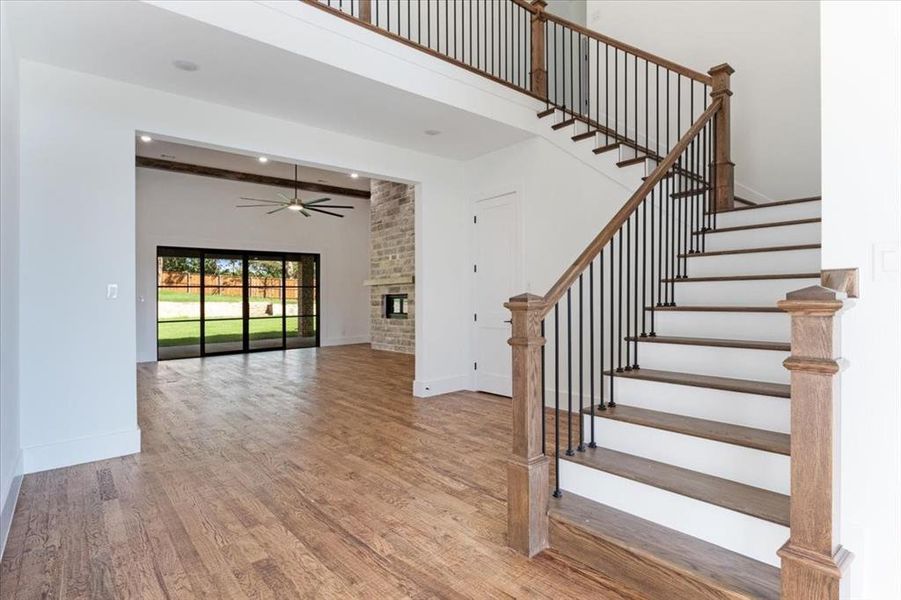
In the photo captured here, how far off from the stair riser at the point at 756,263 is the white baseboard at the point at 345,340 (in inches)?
344

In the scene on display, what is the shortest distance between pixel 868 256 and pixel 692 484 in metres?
1.12

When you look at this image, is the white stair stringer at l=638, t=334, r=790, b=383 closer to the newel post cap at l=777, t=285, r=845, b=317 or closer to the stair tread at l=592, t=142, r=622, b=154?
the newel post cap at l=777, t=285, r=845, b=317

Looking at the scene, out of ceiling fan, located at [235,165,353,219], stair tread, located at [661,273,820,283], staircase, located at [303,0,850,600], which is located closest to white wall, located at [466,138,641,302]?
staircase, located at [303,0,850,600]

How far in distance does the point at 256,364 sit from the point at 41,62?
222 inches

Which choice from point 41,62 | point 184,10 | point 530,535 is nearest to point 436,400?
point 530,535

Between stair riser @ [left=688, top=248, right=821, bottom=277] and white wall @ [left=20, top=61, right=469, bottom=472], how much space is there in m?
3.99

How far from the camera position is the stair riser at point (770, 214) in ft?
11.1

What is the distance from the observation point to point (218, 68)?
3.36 meters

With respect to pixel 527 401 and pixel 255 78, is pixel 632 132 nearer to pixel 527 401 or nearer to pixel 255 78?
pixel 255 78

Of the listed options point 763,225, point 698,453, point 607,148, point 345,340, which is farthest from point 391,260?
point 698,453

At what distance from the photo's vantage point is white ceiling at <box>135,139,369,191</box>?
7484 millimetres

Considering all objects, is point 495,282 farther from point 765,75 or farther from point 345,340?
point 345,340

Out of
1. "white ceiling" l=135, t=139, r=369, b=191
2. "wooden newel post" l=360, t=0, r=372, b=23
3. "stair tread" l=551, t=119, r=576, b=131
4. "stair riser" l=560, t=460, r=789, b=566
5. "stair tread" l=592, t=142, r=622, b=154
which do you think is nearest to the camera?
"stair riser" l=560, t=460, r=789, b=566

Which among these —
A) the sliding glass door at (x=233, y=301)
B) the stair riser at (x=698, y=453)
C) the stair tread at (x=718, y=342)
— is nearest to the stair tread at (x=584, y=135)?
the stair tread at (x=718, y=342)
